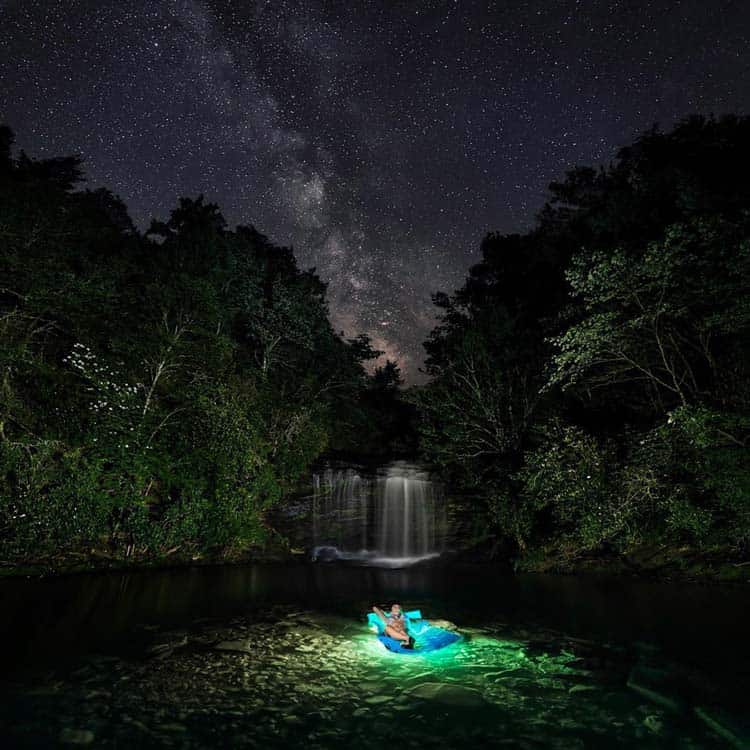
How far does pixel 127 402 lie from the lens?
684 inches

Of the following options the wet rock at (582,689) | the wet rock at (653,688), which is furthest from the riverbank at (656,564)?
the wet rock at (582,689)

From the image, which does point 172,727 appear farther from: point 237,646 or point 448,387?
point 448,387

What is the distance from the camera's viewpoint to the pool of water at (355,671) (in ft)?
21.6

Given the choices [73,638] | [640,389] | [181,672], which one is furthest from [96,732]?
[640,389]

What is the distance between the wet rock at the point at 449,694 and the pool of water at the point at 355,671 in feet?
0.11

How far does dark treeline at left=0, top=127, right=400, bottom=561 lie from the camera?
49.3 feet

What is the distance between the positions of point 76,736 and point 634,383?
20.2 m

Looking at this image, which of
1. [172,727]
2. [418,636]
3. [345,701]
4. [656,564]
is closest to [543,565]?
[656,564]

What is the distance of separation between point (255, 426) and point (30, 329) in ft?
28.3

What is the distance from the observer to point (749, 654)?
9.95m

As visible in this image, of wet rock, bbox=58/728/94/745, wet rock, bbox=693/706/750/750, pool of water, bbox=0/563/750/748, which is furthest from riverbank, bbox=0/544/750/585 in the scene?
wet rock, bbox=58/728/94/745

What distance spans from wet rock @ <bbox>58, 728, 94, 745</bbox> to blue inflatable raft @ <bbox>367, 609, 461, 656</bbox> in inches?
207

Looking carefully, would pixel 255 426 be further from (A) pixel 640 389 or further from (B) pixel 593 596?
(A) pixel 640 389

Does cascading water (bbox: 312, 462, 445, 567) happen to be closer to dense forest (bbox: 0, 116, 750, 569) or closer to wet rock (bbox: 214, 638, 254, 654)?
dense forest (bbox: 0, 116, 750, 569)
